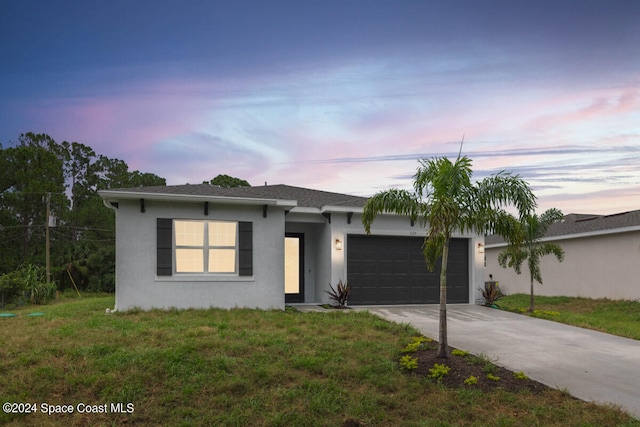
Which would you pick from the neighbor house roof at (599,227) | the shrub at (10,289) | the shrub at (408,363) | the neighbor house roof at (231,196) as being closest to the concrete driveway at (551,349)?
the shrub at (408,363)

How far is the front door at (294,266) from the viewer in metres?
14.4

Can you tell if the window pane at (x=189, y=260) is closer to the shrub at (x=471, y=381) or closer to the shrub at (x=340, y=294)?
the shrub at (x=340, y=294)

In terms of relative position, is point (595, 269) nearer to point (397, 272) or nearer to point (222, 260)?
point (397, 272)

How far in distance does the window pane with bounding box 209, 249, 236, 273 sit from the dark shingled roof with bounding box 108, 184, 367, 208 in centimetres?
146

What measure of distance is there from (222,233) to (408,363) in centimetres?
667

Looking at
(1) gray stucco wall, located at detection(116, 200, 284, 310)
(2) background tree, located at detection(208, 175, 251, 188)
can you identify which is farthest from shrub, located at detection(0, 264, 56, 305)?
(2) background tree, located at detection(208, 175, 251, 188)

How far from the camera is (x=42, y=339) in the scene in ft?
25.9

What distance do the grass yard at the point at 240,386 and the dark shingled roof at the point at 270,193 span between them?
443cm

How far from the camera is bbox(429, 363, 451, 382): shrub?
6496 millimetres

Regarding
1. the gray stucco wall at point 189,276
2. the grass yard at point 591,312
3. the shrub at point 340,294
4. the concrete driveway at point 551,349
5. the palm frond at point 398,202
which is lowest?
the grass yard at point 591,312

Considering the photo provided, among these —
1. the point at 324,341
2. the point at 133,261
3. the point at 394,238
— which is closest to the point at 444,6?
the point at 394,238

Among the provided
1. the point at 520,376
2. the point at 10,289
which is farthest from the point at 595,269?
the point at 10,289

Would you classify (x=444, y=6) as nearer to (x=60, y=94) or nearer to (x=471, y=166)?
(x=471, y=166)

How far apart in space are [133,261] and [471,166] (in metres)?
8.14
